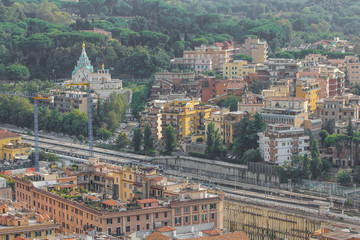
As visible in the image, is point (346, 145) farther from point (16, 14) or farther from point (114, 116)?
point (16, 14)

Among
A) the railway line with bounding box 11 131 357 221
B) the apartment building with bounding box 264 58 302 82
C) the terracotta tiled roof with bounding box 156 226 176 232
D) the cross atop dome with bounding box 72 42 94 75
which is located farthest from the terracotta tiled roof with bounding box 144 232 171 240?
the cross atop dome with bounding box 72 42 94 75

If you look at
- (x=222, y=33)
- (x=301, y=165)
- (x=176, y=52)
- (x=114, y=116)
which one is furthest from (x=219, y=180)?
(x=222, y=33)

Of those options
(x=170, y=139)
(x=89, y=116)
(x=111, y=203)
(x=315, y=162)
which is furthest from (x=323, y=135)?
(x=111, y=203)

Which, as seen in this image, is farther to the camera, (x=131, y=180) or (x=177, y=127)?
(x=177, y=127)

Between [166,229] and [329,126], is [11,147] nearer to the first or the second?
[329,126]

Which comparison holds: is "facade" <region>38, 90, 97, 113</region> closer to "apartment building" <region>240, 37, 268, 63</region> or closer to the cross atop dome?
the cross atop dome
